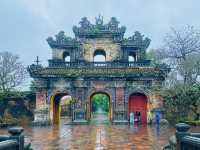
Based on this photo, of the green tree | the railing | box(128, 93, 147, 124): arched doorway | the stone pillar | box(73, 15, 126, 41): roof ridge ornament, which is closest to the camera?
the green tree

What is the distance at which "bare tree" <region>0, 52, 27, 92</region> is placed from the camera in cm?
3381

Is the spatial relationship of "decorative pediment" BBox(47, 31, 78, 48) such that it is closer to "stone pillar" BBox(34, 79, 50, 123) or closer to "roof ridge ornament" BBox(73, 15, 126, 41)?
"roof ridge ornament" BBox(73, 15, 126, 41)

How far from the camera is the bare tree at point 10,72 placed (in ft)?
111

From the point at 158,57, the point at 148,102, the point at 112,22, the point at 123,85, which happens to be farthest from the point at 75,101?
the point at 158,57

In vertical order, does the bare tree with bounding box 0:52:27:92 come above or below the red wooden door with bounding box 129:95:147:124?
above

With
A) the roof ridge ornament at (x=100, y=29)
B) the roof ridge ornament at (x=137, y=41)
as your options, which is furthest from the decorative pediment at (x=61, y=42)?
the roof ridge ornament at (x=137, y=41)

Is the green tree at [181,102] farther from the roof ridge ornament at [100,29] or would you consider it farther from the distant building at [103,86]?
the roof ridge ornament at [100,29]

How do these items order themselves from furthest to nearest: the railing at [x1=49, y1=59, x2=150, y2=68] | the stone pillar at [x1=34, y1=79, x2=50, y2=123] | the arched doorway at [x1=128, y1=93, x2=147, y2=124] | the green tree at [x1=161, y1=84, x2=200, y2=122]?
the railing at [x1=49, y1=59, x2=150, y2=68]
the arched doorway at [x1=128, y1=93, x2=147, y2=124]
the stone pillar at [x1=34, y1=79, x2=50, y2=123]
the green tree at [x1=161, y1=84, x2=200, y2=122]

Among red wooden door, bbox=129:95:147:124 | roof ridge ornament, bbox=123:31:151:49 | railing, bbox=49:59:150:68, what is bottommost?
red wooden door, bbox=129:95:147:124

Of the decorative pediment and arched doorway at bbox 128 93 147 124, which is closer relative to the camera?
arched doorway at bbox 128 93 147 124

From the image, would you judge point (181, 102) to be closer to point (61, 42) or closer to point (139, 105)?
point (139, 105)

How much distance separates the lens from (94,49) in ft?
101

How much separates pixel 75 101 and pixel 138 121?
5769 mm

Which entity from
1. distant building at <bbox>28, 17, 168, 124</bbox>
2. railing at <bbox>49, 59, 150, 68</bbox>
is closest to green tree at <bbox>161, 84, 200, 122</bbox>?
distant building at <bbox>28, 17, 168, 124</bbox>
